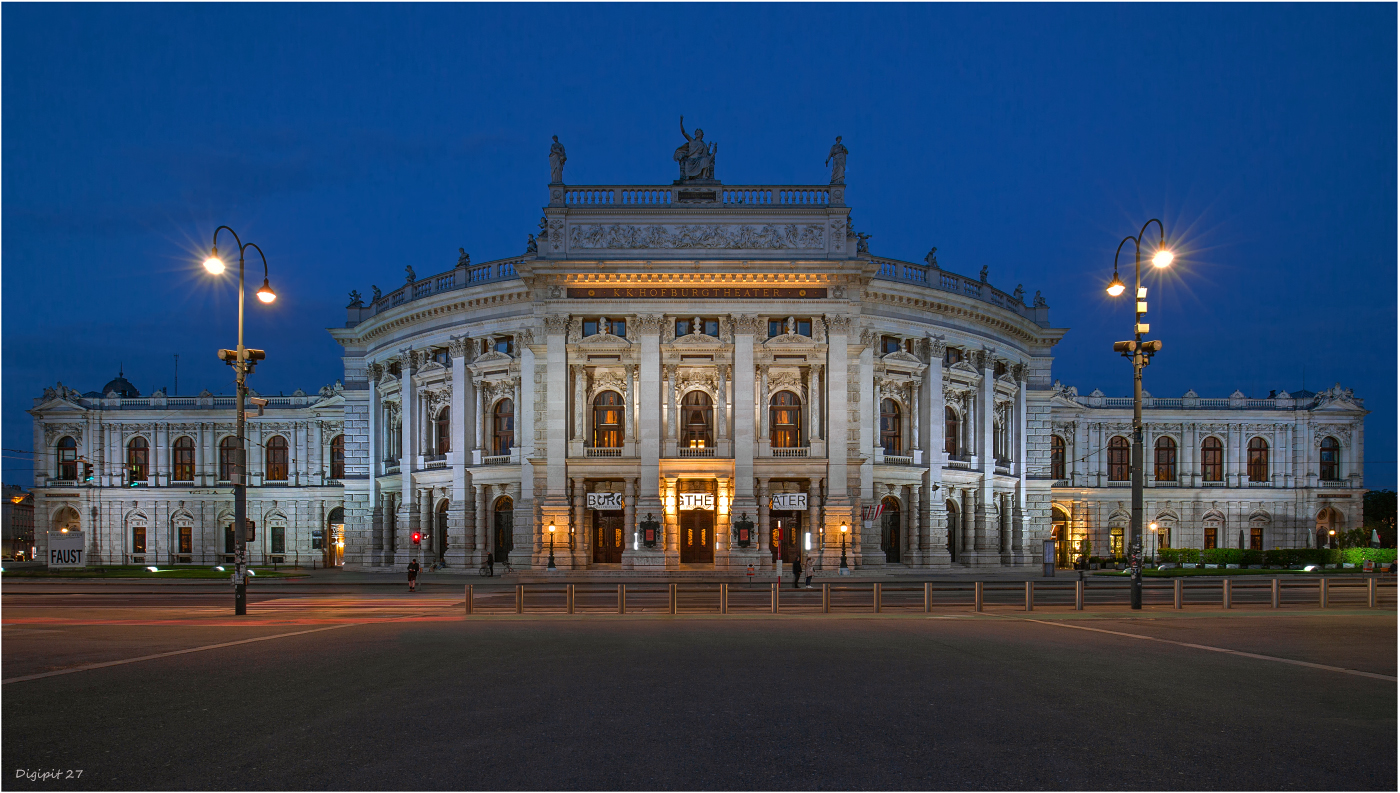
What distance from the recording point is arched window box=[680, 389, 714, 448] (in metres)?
46.8

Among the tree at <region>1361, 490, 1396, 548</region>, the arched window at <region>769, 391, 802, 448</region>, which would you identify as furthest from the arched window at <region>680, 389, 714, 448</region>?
the tree at <region>1361, 490, 1396, 548</region>

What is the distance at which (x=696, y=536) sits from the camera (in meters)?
46.3

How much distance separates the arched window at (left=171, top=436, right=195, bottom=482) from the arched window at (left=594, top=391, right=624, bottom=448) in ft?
125

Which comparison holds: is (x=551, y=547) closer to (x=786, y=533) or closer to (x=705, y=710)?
(x=786, y=533)

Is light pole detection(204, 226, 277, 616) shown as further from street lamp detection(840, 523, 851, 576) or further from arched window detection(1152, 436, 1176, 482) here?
arched window detection(1152, 436, 1176, 482)

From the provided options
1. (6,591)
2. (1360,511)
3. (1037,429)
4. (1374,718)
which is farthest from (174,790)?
(1360,511)

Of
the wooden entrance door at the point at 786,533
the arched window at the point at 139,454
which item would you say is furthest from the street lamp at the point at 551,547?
the arched window at the point at 139,454

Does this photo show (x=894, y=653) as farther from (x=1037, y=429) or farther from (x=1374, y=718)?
(x=1037, y=429)

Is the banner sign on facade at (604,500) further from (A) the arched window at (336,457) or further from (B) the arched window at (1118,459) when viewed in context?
(B) the arched window at (1118,459)

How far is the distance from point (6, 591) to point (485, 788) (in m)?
37.0

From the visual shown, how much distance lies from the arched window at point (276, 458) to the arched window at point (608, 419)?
31708 mm

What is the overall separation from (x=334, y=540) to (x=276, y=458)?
27.3 ft

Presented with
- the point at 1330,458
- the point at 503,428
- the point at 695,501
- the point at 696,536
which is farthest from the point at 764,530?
the point at 1330,458

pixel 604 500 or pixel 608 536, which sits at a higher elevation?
pixel 604 500
